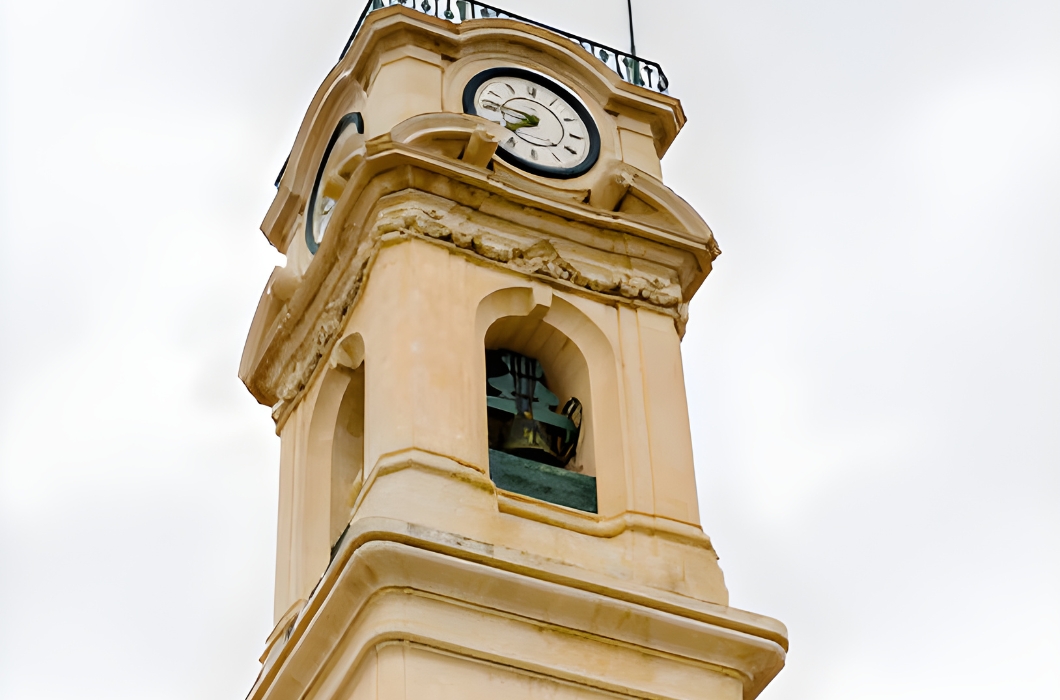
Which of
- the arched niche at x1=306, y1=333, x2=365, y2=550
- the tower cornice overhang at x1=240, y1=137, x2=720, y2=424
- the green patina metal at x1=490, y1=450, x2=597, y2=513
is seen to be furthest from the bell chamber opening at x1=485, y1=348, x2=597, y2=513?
the arched niche at x1=306, y1=333, x2=365, y2=550

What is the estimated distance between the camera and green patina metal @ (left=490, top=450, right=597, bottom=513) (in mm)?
19156

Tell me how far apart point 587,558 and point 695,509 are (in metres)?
1.30

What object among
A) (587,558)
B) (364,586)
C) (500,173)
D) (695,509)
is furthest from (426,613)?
(500,173)

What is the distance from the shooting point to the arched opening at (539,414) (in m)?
19.3

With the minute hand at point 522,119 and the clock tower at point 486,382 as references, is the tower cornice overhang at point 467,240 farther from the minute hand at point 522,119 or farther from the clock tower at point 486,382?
the minute hand at point 522,119

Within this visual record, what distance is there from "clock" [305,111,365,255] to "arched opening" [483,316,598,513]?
2.03m

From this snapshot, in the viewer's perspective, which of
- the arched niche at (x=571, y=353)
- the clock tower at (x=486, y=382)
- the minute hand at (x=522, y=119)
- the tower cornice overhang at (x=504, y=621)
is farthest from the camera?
the minute hand at (x=522, y=119)

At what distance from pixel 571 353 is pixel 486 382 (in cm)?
93

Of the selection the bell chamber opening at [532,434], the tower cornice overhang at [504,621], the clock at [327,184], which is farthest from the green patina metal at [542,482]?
the clock at [327,184]

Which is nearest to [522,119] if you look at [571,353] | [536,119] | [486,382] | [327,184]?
[536,119]

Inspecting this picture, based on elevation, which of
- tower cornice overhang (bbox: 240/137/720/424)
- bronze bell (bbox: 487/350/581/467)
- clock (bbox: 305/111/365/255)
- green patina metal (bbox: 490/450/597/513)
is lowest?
green patina metal (bbox: 490/450/597/513)

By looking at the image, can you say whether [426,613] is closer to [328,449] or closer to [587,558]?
[587,558]

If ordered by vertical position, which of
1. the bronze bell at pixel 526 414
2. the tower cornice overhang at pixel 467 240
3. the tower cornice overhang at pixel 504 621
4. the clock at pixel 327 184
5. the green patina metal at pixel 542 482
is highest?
the clock at pixel 327 184

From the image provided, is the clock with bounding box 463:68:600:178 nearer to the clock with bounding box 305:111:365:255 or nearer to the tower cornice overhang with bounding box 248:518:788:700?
the clock with bounding box 305:111:365:255
